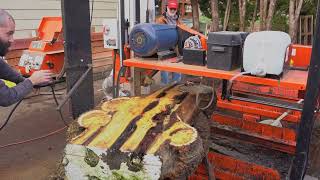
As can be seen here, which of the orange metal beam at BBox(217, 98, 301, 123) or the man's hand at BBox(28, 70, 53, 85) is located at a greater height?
the man's hand at BBox(28, 70, 53, 85)

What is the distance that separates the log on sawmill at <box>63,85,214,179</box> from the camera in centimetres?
220

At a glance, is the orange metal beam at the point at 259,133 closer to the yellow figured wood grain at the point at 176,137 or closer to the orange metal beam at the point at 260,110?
the orange metal beam at the point at 260,110

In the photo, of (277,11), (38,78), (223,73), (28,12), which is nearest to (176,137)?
(223,73)

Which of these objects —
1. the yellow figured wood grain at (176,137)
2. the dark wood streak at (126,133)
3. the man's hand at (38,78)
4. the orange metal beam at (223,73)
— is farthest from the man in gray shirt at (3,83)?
the yellow figured wood grain at (176,137)

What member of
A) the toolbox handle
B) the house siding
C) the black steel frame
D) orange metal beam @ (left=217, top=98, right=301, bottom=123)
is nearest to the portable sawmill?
the toolbox handle

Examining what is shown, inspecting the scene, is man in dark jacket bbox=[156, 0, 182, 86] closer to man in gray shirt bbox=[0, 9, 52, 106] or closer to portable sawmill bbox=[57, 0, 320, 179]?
portable sawmill bbox=[57, 0, 320, 179]

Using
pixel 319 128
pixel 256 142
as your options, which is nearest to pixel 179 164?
pixel 256 142

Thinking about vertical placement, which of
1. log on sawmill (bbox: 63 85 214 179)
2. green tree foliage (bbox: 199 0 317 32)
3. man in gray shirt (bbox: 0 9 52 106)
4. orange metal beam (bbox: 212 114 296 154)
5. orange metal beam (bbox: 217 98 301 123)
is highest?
green tree foliage (bbox: 199 0 317 32)

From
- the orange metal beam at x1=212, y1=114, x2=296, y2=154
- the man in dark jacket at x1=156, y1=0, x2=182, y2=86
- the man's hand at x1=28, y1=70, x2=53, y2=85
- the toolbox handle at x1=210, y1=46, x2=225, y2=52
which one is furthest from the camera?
the man in dark jacket at x1=156, y1=0, x2=182, y2=86

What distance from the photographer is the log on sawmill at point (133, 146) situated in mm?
2195

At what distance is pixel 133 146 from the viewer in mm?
2250

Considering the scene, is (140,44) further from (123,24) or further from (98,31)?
(98,31)

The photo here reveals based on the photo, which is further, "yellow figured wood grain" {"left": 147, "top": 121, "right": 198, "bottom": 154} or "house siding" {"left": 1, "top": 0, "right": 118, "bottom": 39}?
"house siding" {"left": 1, "top": 0, "right": 118, "bottom": 39}

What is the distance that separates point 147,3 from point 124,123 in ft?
9.94
